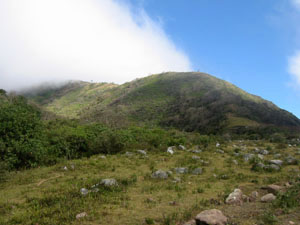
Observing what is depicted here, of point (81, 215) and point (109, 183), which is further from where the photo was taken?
point (109, 183)

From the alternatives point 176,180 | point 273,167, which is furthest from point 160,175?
point 273,167

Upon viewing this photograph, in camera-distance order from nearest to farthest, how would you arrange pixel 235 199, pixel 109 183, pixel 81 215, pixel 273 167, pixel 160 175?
1. pixel 81 215
2. pixel 235 199
3. pixel 109 183
4. pixel 160 175
5. pixel 273 167

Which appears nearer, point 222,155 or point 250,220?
point 250,220

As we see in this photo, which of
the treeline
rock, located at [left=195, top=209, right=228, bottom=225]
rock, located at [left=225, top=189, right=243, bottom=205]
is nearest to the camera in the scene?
rock, located at [left=195, top=209, right=228, bottom=225]

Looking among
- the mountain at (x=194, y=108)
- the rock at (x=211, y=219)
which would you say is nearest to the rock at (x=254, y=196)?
the rock at (x=211, y=219)

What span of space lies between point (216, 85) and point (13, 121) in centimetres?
7101

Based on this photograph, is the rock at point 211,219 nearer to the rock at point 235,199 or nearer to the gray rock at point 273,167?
the rock at point 235,199

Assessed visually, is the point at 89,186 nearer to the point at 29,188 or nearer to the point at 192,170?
the point at 29,188

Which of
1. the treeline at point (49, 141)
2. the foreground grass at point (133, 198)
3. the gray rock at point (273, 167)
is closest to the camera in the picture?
the foreground grass at point (133, 198)

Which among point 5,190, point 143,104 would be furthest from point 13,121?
point 143,104

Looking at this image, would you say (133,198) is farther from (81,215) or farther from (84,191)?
(81,215)

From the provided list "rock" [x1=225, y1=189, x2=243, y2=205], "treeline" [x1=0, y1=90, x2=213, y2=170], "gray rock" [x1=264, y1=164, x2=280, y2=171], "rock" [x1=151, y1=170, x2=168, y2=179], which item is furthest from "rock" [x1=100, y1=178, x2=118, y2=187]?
"gray rock" [x1=264, y1=164, x2=280, y2=171]

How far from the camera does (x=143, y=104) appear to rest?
7300 cm

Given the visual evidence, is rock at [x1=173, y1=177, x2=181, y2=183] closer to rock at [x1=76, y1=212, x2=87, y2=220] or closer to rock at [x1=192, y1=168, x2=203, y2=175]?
rock at [x1=192, y1=168, x2=203, y2=175]
